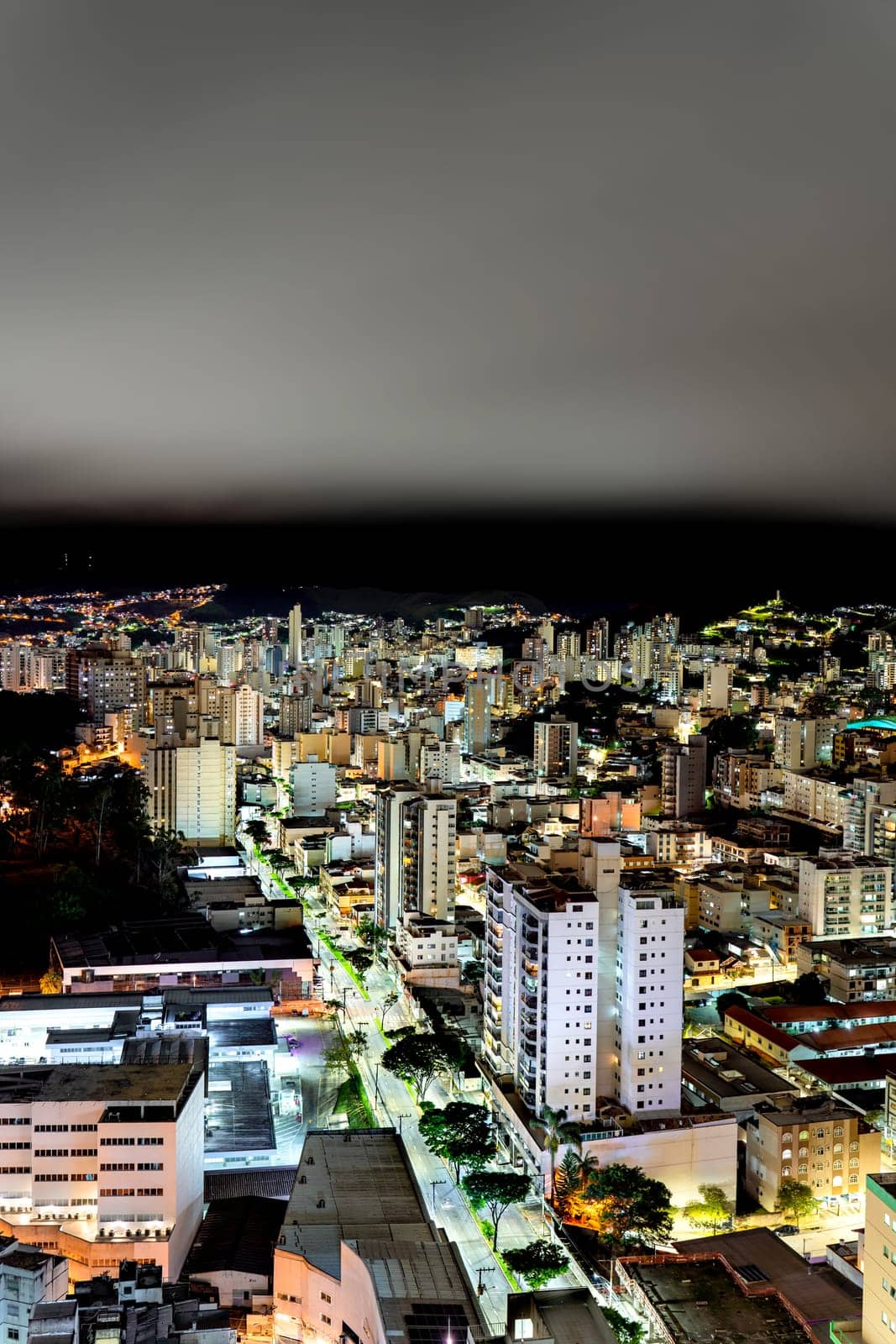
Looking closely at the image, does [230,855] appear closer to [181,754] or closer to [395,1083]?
[181,754]

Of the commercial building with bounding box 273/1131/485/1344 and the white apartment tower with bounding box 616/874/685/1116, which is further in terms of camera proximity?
the white apartment tower with bounding box 616/874/685/1116

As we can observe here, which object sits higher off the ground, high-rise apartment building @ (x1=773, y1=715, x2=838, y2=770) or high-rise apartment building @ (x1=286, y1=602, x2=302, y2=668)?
high-rise apartment building @ (x1=286, y1=602, x2=302, y2=668)

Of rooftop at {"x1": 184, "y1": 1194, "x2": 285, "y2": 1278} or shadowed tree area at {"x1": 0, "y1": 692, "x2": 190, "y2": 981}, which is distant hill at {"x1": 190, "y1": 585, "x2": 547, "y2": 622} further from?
rooftop at {"x1": 184, "y1": 1194, "x2": 285, "y2": 1278}

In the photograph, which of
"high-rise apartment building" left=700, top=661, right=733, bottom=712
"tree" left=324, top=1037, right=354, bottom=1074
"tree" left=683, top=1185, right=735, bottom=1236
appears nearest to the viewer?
"tree" left=683, top=1185, right=735, bottom=1236

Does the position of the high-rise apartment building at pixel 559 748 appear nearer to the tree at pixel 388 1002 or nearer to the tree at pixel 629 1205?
the tree at pixel 388 1002

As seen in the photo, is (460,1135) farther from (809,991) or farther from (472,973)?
(809,991)

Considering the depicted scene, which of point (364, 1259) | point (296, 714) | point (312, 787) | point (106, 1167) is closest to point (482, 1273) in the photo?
point (364, 1259)

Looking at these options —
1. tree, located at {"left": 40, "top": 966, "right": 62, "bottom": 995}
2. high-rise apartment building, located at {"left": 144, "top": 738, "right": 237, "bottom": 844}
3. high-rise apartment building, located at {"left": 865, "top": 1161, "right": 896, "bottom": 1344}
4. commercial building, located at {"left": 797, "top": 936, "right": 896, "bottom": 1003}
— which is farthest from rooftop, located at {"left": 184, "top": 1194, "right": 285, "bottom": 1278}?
high-rise apartment building, located at {"left": 144, "top": 738, "right": 237, "bottom": 844}
